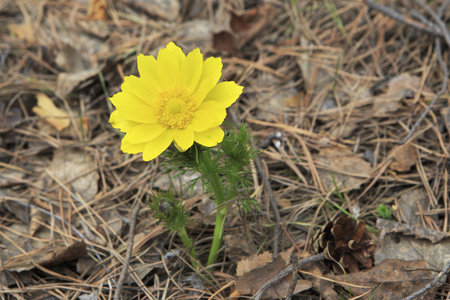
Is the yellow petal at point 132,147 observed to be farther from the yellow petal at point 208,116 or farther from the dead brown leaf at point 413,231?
the dead brown leaf at point 413,231

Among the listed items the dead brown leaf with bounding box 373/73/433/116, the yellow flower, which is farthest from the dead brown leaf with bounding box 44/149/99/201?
the dead brown leaf with bounding box 373/73/433/116

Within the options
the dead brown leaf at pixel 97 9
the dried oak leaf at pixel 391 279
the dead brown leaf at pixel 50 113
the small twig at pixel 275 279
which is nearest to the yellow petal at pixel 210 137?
the small twig at pixel 275 279

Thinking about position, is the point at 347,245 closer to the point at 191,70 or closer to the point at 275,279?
the point at 275,279

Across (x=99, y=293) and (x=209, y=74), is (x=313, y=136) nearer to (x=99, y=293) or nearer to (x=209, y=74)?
(x=209, y=74)

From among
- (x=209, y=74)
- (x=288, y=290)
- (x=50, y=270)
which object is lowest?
(x=50, y=270)

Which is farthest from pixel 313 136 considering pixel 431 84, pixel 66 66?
pixel 66 66

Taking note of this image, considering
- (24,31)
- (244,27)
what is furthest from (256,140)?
(24,31)
